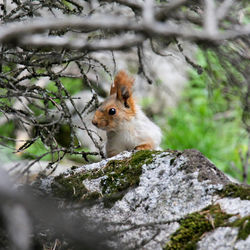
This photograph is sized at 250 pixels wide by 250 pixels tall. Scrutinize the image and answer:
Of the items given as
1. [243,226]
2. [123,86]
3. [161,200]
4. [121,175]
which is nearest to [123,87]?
[123,86]

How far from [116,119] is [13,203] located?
2.70 meters

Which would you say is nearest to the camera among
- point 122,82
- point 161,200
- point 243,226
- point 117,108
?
point 243,226

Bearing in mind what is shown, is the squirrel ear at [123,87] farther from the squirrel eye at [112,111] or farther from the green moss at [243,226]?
the green moss at [243,226]

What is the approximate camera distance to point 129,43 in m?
1.32

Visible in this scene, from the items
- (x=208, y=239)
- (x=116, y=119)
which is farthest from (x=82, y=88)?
(x=208, y=239)

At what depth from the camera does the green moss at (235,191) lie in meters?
2.11

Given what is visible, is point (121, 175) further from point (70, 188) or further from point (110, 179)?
point (70, 188)

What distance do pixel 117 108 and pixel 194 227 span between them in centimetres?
216

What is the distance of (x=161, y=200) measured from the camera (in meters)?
2.30

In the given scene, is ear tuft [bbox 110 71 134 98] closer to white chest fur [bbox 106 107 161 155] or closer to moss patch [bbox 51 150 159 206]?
white chest fur [bbox 106 107 161 155]

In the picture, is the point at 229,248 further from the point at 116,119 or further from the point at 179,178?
the point at 116,119

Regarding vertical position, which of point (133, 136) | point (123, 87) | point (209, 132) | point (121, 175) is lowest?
point (209, 132)

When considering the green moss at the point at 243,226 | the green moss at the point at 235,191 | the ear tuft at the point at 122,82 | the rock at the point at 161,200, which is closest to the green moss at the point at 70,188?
the rock at the point at 161,200

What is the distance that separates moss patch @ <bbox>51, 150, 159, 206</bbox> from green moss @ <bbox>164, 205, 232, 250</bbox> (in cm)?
52
